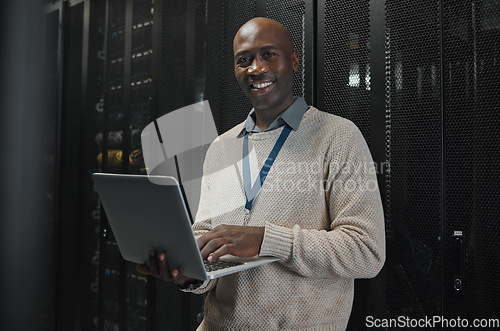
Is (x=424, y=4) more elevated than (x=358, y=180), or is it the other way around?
(x=424, y=4)

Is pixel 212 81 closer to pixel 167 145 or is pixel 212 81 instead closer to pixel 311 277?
pixel 167 145

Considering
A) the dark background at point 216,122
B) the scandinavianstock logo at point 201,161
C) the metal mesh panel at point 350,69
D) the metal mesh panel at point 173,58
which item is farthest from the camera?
the metal mesh panel at point 173,58

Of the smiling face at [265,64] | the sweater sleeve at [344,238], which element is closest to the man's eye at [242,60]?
the smiling face at [265,64]

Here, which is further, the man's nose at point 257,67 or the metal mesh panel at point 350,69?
the metal mesh panel at point 350,69

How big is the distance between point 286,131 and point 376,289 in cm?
76

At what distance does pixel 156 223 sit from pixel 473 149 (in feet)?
3.66

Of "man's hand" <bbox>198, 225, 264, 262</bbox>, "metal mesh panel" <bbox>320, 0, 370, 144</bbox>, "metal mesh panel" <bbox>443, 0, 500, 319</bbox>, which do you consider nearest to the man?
"man's hand" <bbox>198, 225, 264, 262</bbox>

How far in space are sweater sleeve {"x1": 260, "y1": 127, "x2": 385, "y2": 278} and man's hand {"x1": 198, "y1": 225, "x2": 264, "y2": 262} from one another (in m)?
0.02

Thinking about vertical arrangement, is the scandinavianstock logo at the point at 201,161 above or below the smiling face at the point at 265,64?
below

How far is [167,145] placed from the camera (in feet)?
7.61

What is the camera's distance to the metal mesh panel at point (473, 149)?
1381 millimetres

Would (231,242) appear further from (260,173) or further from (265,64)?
(265,64)

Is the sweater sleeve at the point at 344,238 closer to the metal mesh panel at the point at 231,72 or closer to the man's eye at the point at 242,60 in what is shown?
the man's eye at the point at 242,60

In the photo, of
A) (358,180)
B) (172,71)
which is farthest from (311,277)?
(172,71)
